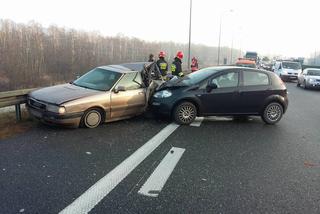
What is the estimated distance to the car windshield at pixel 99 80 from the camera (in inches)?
328

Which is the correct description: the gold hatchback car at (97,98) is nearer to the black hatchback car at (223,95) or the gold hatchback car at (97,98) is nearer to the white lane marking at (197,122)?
the black hatchback car at (223,95)

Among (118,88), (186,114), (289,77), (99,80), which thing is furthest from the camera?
(289,77)

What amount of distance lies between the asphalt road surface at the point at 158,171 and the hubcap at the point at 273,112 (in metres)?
1.21

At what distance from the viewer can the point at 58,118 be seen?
277 inches

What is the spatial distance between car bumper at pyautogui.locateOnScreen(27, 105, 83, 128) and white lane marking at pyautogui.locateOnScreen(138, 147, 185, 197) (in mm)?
2348

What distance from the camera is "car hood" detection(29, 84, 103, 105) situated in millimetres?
7250

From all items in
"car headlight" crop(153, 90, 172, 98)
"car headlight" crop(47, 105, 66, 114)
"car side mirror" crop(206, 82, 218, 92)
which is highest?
"car side mirror" crop(206, 82, 218, 92)

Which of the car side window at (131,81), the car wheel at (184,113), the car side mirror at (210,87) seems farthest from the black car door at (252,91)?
the car side window at (131,81)

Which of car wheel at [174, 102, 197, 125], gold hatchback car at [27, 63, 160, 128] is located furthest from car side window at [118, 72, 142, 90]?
car wheel at [174, 102, 197, 125]

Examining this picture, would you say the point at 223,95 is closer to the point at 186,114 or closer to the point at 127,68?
the point at 186,114

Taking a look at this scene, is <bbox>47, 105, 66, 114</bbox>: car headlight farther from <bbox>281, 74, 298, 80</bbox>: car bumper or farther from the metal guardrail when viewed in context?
<bbox>281, 74, 298, 80</bbox>: car bumper

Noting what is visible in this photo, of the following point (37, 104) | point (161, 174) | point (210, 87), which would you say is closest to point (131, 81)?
point (210, 87)

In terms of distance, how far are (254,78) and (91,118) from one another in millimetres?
4741

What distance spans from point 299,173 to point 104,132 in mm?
4091
